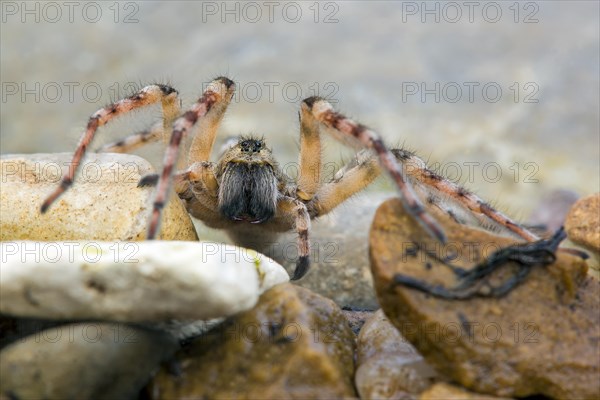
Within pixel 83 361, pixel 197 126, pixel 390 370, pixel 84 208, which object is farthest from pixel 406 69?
pixel 83 361

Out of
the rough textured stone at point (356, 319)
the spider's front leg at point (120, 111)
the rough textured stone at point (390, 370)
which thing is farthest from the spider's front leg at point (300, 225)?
the rough textured stone at point (390, 370)

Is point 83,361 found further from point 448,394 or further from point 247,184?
point 247,184

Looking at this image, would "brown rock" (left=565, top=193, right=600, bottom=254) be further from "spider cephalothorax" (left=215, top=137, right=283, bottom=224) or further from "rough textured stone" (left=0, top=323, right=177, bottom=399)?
"rough textured stone" (left=0, top=323, right=177, bottom=399)

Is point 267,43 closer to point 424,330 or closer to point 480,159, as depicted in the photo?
point 480,159

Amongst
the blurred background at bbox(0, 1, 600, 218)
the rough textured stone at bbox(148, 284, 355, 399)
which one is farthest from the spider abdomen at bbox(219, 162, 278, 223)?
the blurred background at bbox(0, 1, 600, 218)

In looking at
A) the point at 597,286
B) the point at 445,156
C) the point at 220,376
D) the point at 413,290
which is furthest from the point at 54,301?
the point at 445,156

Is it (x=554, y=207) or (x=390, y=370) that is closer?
(x=390, y=370)

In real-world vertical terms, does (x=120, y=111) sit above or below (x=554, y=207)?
above
